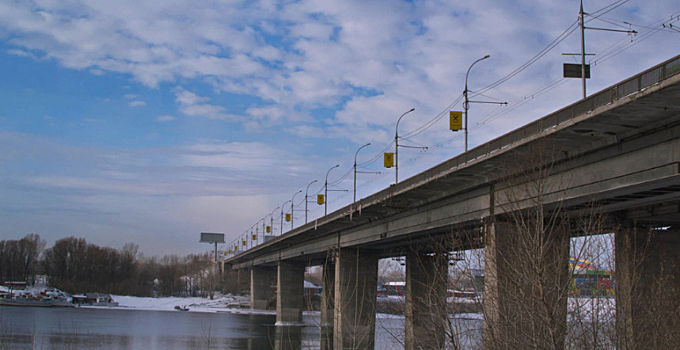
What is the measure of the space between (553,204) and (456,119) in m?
11.7

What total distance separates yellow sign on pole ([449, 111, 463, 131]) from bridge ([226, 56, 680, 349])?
9.71 feet

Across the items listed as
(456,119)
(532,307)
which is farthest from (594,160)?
(532,307)

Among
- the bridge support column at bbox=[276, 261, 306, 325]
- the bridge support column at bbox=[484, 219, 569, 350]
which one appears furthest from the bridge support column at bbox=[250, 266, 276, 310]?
the bridge support column at bbox=[484, 219, 569, 350]

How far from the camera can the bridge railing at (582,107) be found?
67.7 feet

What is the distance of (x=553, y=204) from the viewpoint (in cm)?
2836

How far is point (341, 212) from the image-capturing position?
57844mm

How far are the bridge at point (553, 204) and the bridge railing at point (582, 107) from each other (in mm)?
44

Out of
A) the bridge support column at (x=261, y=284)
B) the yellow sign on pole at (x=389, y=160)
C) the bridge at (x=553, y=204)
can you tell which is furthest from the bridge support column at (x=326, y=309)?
the bridge support column at (x=261, y=284)

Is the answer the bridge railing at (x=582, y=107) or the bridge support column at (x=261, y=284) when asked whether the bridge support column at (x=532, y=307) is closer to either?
the bridge railing at (x=582, y=107)

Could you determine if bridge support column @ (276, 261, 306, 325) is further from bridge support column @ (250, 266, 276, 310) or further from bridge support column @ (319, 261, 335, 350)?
bridge support column @ (250, 266, 276, 310)

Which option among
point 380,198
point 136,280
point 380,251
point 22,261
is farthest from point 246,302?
point 380,198

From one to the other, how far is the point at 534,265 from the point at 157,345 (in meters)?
47.4

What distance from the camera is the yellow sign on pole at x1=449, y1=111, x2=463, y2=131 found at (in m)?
38.7

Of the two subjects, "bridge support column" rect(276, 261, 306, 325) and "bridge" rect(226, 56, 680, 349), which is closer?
"bridge" rect(226, 56, 680, 349)
